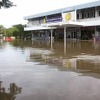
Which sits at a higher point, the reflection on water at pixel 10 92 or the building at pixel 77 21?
the building at pixel 77 21

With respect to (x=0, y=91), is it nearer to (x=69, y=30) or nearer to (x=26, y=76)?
(x=26, y=76)

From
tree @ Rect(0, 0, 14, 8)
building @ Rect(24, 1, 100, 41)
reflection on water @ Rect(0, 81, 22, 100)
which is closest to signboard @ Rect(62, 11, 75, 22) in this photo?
building @ Rect(24, 1, 100, 41)

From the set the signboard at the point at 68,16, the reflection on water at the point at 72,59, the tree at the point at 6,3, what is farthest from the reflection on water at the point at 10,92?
the signboard at the point at 68,16

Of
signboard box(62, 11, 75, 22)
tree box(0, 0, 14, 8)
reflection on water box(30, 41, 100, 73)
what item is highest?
signboard box(62, 11, 75, 22)

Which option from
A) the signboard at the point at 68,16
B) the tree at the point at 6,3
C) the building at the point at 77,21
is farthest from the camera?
the signboard at the point at 68,16

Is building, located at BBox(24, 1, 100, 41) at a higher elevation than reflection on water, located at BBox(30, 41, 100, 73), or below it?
higher

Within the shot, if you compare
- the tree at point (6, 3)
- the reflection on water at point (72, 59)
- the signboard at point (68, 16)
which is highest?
the signboard at point (68, 16)

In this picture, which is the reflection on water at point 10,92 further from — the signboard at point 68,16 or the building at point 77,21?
the signboard at point 68,16

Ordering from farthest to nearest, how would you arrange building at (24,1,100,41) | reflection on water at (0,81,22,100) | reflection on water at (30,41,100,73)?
building at (24,1,100,41) → reflection on water at (30,41,100,73) → reflection on water at (0,81,22,100)

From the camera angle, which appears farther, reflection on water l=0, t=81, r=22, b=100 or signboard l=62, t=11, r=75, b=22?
signboard l=62, t=11, r=75, b=22

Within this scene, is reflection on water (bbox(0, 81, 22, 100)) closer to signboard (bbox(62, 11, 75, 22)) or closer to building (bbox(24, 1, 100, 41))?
building (bbox(24, 1, 100, 41))

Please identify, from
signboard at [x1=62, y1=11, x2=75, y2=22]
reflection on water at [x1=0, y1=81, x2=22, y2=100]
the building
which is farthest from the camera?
signboard at [x1=62, y1=11, x2=75, y2=22]

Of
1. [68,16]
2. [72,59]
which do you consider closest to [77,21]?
[68,16]

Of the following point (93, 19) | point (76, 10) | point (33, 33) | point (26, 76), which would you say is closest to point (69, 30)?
point (76, 10)
